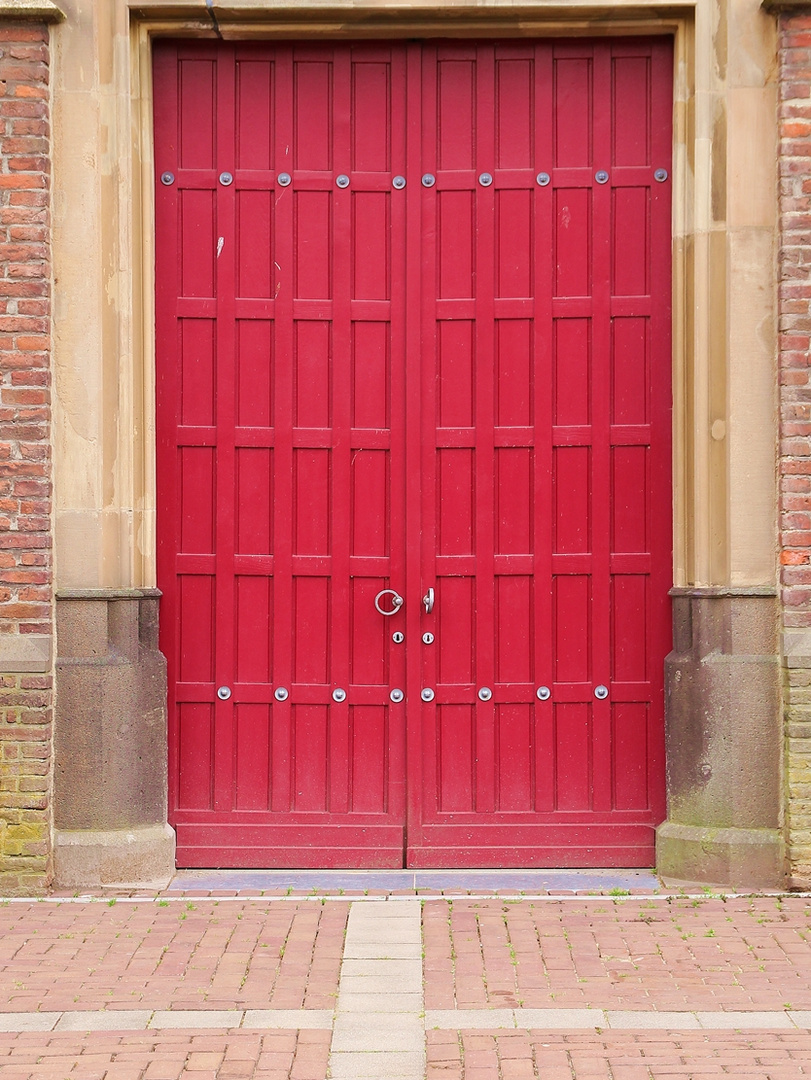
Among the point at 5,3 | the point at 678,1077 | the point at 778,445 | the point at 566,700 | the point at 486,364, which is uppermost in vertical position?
the point at 5,3

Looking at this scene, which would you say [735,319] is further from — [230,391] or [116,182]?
[116,182]

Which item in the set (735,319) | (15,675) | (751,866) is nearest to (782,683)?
(751,866)

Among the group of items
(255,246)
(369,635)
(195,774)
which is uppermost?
(255,246)

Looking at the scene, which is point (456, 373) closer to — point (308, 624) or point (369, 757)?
point (308, 624)

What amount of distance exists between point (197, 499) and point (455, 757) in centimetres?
176

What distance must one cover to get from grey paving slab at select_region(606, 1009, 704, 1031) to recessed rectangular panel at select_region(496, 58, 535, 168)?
156 inches

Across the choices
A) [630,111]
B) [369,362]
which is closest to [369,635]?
[369,362]

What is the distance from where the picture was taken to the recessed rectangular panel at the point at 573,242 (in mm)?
6637

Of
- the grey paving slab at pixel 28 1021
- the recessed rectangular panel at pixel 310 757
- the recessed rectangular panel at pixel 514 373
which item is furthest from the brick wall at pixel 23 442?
the recessed rectangular panel at pixel 514 373

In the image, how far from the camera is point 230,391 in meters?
6.65

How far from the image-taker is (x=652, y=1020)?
4559mm

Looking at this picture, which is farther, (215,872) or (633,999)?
(215,872)

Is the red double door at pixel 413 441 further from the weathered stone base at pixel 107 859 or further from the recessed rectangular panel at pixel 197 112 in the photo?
the weathered stone base at pixel 107 859

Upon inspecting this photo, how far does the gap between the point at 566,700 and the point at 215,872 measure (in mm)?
1867
